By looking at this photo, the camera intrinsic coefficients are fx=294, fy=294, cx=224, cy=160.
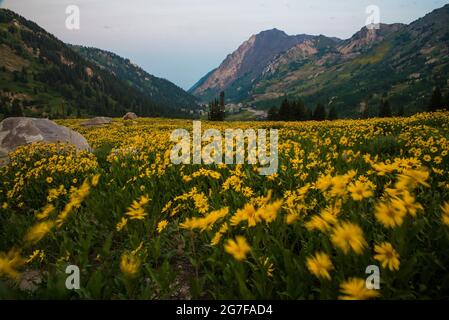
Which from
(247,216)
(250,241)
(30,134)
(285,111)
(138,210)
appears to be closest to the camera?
(247,216)

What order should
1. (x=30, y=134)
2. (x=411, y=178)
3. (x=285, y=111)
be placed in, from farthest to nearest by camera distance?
(x=285, y=111)
(x=30, y=134)
(x=411, y=178)

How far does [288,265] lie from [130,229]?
259 cm

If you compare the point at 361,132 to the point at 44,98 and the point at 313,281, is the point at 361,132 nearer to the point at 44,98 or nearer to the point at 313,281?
the point at 313,281

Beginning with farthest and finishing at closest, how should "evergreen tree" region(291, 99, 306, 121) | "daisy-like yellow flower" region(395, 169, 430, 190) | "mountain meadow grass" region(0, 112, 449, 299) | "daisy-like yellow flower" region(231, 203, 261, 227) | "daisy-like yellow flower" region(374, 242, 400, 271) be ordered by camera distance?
1. "evergreen tree" region(291, 99, 306, 121)
2. "daisy-like yellow flower" region(231, 203, 261, 227)
3. "mountain meadow grass" region(0, 112, 449, 299)
4. "daisy-like yellow flower" region(395, 169, 430, 190)
5. "daisy-like yellow flower" region(374, 242, 400, 271)

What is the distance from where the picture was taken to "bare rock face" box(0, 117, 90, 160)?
1184 centimetres

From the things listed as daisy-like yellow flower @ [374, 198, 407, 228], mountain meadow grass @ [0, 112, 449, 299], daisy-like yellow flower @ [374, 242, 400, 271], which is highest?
daisy-like yellow flower @ [374, 198, 407, 228]

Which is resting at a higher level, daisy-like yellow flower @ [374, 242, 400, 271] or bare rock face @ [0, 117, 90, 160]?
bare rock face @ [0, 117, 90, 160]

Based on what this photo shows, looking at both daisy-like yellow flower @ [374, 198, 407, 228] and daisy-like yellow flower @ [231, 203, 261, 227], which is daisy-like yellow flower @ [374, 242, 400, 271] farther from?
daisy-like yellow flower @ [231, 203, 261, 227]

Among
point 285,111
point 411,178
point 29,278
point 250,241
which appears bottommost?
point 29,278

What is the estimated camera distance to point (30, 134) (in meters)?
12.1

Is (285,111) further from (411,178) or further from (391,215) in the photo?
(391,215)

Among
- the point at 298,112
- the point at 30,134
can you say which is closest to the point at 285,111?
the point at 298,112

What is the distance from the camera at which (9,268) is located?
2.29m

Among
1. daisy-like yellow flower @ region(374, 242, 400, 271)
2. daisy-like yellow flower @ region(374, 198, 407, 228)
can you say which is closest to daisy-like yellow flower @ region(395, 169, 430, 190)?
daisy-like yellow flower @ region(374, 198, 407, 228)
